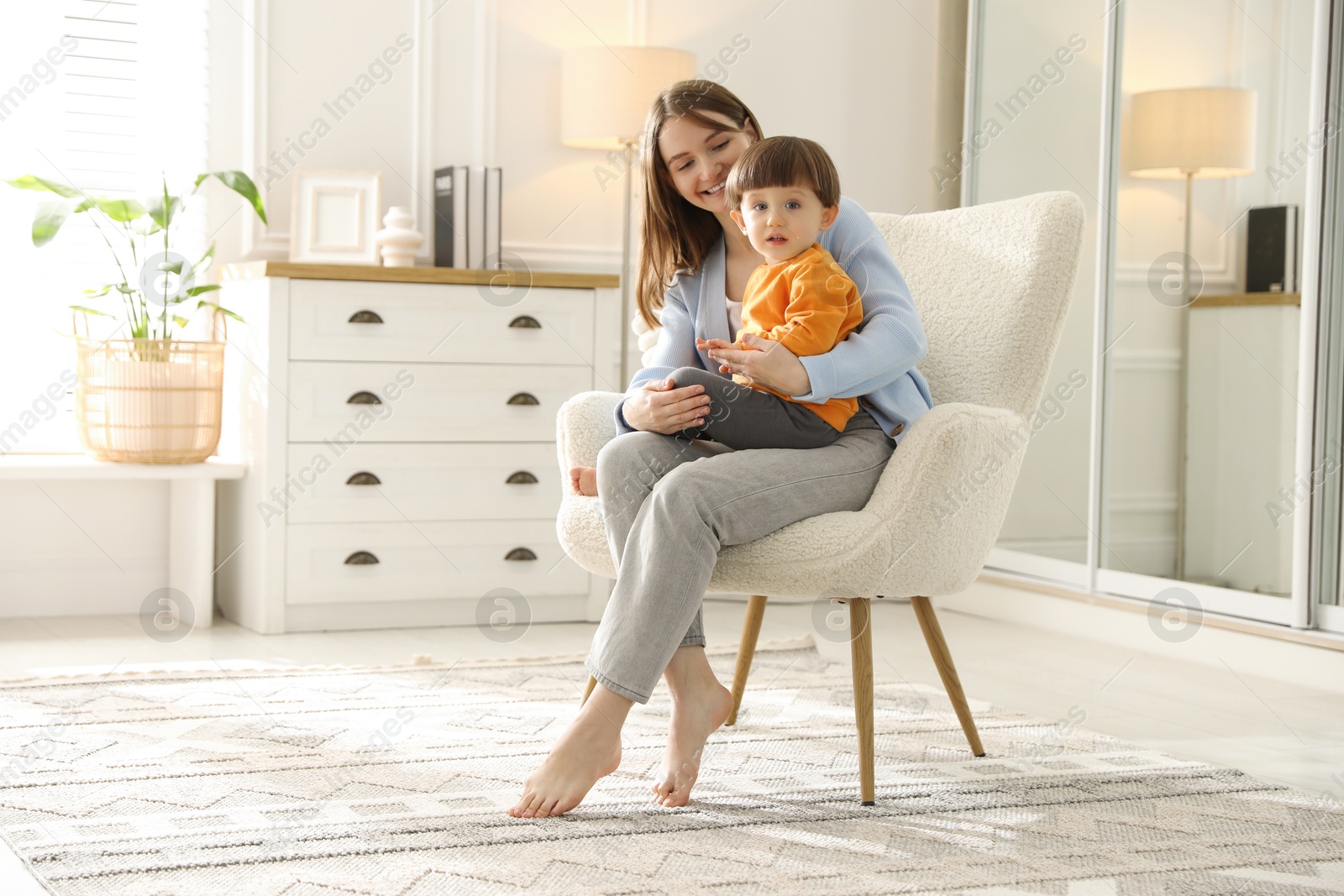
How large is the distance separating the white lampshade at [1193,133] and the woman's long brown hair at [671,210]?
1.30 m

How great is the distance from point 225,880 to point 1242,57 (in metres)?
2.46

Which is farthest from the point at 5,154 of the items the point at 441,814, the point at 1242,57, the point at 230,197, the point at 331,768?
the point at 1242,57

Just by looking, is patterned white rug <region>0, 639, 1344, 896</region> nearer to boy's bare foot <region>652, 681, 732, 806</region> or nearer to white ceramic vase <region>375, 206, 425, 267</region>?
boy's bare foot <region>652, 681, 732, 806</region>

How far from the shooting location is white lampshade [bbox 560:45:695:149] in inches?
128

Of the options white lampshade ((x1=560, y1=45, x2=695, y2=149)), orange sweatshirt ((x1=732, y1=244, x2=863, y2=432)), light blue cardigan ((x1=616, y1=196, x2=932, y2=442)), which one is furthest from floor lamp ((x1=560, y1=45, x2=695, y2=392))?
orange sweatshirt ((x1=732, y1=244, x2=863, y2=432))

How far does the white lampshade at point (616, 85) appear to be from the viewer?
3256mm

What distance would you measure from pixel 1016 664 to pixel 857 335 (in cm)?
129

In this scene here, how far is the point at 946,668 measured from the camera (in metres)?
1.93

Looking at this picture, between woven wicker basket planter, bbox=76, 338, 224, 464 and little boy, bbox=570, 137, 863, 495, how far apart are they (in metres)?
1.63

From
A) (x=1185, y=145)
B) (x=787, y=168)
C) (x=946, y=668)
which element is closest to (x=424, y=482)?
(x=946, y=668)

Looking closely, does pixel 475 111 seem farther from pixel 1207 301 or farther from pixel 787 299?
Answer: pixel 787 299

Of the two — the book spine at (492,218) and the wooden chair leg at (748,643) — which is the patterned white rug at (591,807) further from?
the book spine at (492,218)

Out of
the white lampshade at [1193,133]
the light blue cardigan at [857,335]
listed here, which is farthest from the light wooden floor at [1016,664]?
the white lampshade at [1193,133]

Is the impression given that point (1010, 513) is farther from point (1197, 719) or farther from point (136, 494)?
point (136, 494)
